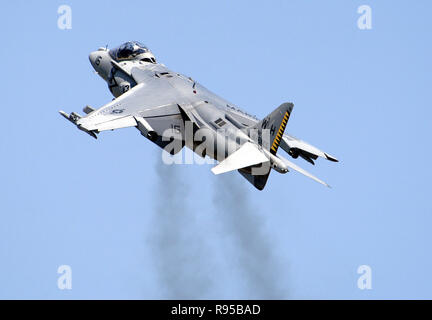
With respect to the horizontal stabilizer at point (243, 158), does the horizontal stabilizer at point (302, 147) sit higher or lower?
lower

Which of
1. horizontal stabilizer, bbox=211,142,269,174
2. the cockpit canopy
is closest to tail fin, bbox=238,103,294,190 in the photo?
horizontal stabilizer, bbox=211,142,269,174

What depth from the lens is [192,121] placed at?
1726 inches

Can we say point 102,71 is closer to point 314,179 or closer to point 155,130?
point 155,130

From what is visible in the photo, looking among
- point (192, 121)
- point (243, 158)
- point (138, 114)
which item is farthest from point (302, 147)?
point (138, 114)

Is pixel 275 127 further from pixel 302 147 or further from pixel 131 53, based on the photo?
pixel 131 53

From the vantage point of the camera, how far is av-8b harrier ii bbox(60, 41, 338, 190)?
41.3m

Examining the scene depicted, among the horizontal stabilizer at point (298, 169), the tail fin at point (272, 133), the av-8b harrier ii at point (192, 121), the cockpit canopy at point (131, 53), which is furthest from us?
the cockpit canopy at point (131, 53)

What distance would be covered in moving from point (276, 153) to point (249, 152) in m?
1.64

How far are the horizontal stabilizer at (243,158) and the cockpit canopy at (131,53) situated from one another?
38.6ft

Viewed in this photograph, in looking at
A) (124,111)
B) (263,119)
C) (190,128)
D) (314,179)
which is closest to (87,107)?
(124,111)

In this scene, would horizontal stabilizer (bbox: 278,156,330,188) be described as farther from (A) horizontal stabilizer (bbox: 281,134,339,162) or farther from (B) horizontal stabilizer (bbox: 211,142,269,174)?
(A) horizontal stabilizer (bbox: 281,134,339,162)

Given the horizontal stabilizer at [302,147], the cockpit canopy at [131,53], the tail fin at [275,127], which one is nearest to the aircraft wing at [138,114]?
the tail fin at [275,127]

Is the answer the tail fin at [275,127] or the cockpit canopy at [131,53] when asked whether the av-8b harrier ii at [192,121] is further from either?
the cockpit canopy at [131,53]

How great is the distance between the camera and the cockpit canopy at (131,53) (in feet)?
167
